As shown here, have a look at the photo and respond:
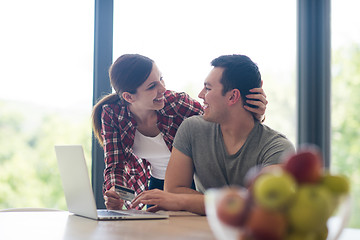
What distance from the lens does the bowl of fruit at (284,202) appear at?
576 millimetres

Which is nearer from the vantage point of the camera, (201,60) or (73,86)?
(73,86)

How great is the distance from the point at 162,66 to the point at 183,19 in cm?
38

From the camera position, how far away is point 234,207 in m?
0.61

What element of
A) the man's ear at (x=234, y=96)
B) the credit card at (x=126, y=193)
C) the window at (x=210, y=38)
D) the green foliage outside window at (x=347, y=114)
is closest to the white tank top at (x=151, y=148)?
the man's ear at (x=234, y=96)

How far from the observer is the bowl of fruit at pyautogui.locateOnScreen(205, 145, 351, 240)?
58 cm

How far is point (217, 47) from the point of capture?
10.4 feet

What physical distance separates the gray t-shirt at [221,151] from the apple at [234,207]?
1.11m

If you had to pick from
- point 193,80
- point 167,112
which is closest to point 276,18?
point 193,80

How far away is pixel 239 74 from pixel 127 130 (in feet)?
2.16

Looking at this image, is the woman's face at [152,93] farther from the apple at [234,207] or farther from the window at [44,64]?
the apple at [234,207]

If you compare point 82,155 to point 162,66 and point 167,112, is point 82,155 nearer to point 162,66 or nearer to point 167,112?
point 167,112

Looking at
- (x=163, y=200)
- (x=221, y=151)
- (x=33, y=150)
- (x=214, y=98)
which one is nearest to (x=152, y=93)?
(x=214, y=98)

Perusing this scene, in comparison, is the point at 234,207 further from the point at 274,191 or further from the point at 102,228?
the point at 102,228

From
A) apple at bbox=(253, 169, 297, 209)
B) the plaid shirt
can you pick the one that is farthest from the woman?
apple at bbox=(253, 169, 297, 209)
